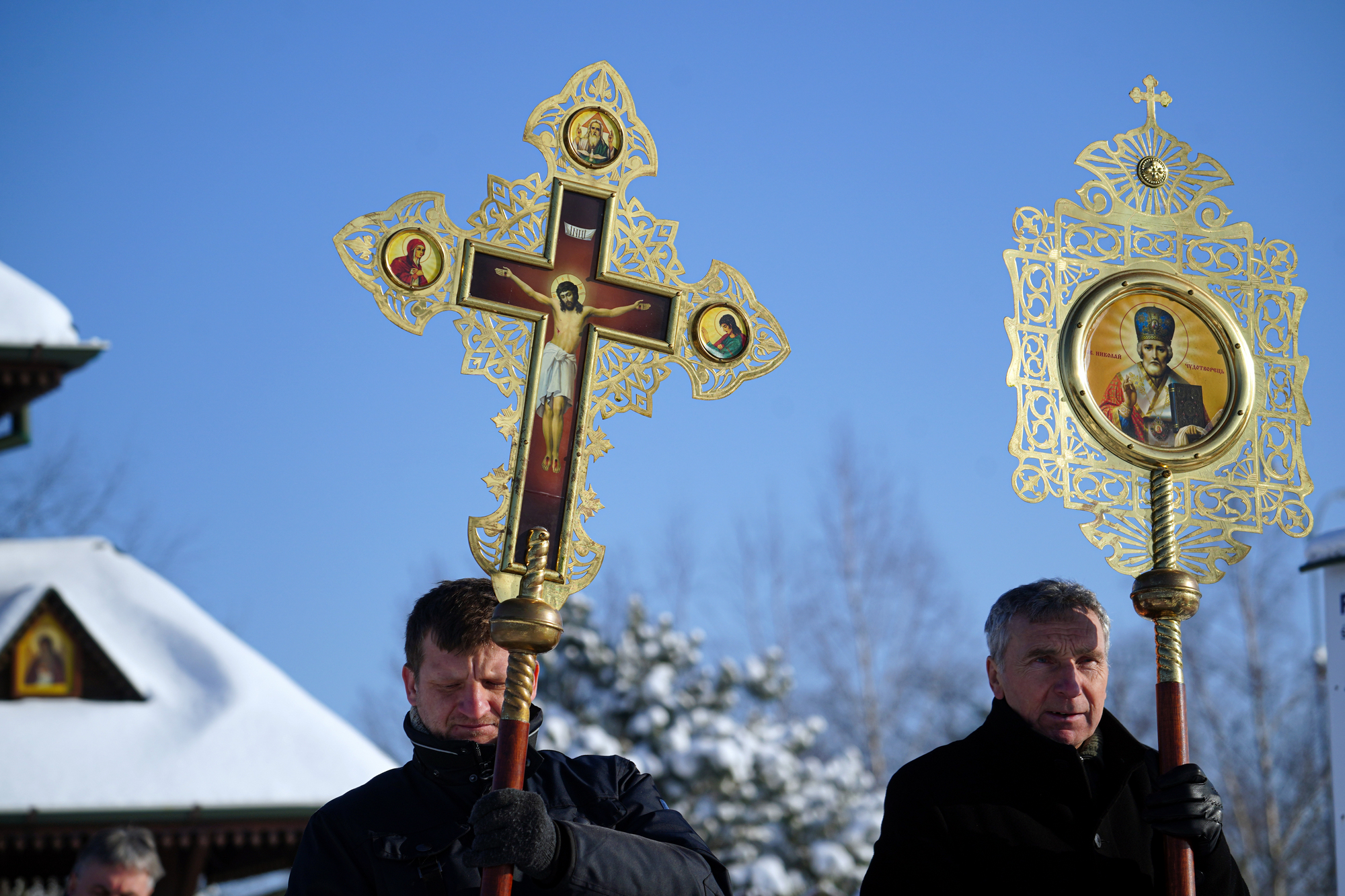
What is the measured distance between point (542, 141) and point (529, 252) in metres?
0.32

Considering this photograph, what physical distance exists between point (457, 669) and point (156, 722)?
8304mm

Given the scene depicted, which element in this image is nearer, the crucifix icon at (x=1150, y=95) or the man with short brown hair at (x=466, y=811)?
the man with short brown hair at (x=466, y=811)

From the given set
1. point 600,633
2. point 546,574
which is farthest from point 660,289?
point 600,633

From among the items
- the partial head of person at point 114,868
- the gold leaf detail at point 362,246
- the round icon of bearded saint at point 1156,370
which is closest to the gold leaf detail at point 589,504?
the gold leaf detail at point 362,246

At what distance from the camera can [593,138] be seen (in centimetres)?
379

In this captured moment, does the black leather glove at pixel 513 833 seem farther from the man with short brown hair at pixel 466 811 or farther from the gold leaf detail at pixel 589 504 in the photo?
the gold leaf detail at pixel 589 504

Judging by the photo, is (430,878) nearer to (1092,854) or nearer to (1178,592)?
(1092,854)

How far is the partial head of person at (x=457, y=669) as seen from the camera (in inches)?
128

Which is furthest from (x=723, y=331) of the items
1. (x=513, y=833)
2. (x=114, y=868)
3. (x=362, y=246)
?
(x=114, y=868)

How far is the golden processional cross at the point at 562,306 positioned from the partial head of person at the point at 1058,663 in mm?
993

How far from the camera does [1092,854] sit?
136 inches

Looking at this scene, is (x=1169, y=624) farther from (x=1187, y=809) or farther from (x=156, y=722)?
(x=156, y=722)

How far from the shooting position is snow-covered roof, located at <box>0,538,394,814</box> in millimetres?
9930

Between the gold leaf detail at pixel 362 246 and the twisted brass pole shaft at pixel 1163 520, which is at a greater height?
the gold leaf detail at pixel 362 246
